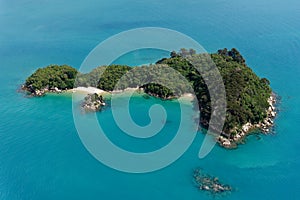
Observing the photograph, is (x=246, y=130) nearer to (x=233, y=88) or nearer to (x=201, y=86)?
(x=233, y=88)

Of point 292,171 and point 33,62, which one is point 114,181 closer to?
point 292,171

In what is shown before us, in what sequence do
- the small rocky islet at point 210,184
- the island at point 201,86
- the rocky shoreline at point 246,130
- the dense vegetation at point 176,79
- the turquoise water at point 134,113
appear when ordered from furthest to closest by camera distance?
the dense vegetation at point 176,79
the island at point 201,86
the rocky shoreline at point 246,130
the turquoise water at point 134,113
the small rocky islet at point 210,184

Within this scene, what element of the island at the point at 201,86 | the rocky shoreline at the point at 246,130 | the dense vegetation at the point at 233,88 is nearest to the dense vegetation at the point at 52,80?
the island at the point at 201,86

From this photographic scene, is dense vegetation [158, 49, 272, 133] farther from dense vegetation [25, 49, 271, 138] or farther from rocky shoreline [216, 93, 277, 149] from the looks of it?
rocky shoreline [216, 93, 277, 149]

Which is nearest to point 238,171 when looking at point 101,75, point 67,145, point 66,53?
point 67,145

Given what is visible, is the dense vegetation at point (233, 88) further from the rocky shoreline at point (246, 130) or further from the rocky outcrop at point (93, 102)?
the rocky outcrop at point (93, 102)

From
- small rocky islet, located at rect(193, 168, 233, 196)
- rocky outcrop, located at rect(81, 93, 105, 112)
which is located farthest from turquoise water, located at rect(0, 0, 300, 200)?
rocky outcrop, located at rect(81, 93, 105, 112)

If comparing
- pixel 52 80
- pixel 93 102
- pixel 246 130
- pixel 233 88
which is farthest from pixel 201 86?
pixel 52 80
